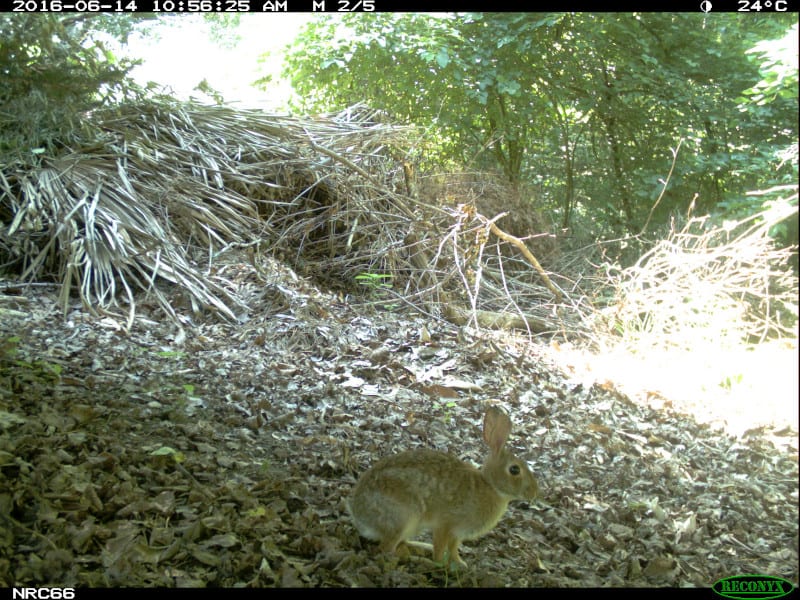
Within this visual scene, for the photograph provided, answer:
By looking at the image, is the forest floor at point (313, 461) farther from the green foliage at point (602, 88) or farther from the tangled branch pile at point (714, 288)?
the green foliage at point (602, 88)

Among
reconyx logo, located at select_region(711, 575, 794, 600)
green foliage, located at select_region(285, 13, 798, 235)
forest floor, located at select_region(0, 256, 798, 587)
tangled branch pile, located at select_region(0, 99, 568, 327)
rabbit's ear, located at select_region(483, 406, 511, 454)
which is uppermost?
green foliage, located at select_region(285, 13, 798, 235)

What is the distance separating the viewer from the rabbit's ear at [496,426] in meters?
2.58

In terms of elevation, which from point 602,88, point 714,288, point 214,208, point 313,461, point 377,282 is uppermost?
point 602,88

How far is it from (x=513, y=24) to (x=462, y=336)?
251 centimetres

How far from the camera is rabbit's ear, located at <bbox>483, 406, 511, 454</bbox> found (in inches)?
102

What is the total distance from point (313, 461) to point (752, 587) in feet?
6.01

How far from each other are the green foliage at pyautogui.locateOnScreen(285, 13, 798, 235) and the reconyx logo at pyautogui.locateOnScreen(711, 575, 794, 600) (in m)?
1.18

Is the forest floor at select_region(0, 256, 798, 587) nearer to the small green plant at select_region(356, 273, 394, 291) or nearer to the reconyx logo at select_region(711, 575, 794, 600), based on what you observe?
the reconyx logo at select_region(711, 575, 794, 600)

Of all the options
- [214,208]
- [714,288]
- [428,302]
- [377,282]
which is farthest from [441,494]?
[214,208]

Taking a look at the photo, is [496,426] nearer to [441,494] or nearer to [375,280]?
[441,494]

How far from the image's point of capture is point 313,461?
3.12 m

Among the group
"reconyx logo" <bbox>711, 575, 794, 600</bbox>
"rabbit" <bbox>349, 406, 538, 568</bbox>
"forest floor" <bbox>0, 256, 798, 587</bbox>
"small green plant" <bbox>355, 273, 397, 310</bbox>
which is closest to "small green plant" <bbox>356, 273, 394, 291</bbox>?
"small green plant" <bbox>355, 273, 397, 310</bbox>

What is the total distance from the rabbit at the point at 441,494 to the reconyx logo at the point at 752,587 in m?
0.78

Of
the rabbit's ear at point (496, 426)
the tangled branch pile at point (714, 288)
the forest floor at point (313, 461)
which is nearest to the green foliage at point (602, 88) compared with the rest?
the tangled branch pile at point (714, 288)
